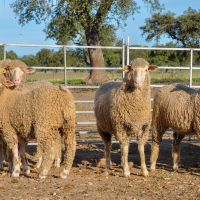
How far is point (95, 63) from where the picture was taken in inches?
563

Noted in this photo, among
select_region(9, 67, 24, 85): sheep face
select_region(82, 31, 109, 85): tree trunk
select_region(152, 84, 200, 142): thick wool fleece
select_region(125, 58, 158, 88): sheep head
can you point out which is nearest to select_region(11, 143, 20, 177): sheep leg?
select_region(9, 67, 24, 85): sheep face

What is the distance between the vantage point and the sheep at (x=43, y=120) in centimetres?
456

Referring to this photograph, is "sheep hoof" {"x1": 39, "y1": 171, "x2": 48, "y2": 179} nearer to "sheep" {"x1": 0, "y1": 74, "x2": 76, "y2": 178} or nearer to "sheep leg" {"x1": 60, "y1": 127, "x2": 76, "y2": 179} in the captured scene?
"sheep" {"x1": 0, "y1": 74, "x2": 76, "y2": 178}

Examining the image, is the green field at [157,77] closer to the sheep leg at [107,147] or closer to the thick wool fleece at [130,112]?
the sheep leg at [107,147]

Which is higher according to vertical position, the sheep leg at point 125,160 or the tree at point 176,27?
the tree at point 176,27

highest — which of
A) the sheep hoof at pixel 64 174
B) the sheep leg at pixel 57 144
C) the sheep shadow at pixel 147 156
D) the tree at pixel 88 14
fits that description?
the tree at pixel 88 14

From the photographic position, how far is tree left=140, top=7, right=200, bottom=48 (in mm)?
28078

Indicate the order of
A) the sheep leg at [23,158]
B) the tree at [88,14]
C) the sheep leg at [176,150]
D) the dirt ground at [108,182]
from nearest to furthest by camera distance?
the dirt ground at [108,182], the sheep leg at [23,158], the sheep leg at [176,150], the tree at [88,14]

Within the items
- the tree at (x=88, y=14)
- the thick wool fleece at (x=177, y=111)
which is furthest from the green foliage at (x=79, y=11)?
the thick wool fleece at (x=177, y=111)

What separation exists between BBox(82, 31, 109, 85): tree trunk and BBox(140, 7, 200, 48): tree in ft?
47.3

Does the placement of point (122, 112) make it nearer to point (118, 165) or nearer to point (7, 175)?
point (118, 165)

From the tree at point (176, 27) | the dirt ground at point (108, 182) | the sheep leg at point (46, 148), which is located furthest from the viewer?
the tree at point (176, 27)

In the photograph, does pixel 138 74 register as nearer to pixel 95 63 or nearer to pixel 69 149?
pixel 69 149

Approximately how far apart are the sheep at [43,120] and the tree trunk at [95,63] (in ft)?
25.2
